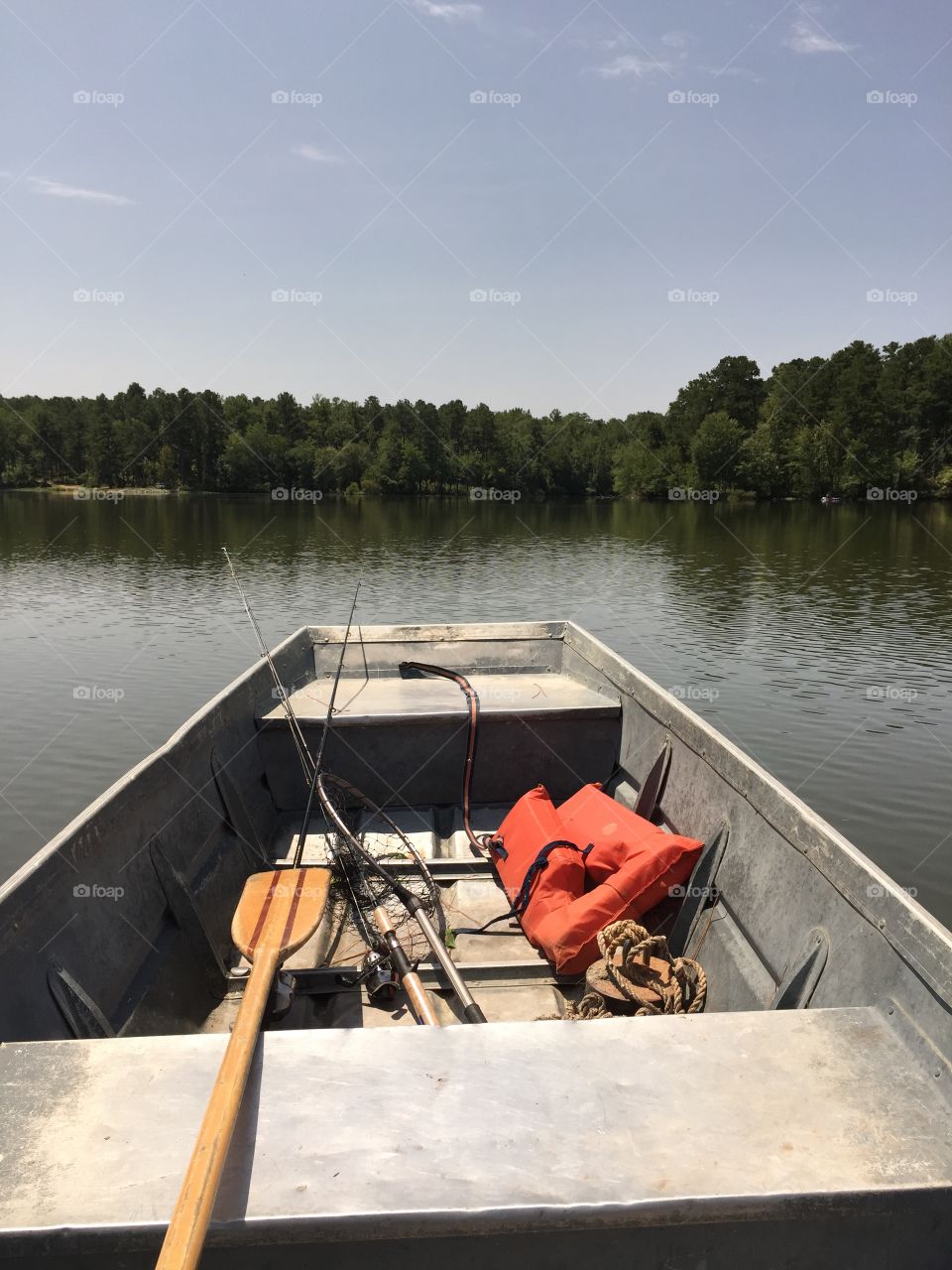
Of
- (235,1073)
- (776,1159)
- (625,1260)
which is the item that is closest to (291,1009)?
(235,1073)

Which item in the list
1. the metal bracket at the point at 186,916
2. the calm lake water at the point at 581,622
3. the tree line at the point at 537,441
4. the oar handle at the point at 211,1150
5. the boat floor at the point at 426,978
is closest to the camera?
the oar handle at the point at 211,1150

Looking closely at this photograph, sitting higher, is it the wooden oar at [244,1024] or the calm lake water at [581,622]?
the wooden oar at [244,1024]

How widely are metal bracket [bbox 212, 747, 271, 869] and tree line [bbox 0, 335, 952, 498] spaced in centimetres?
7835

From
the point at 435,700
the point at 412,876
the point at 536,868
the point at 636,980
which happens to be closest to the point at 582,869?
the point at 536,868

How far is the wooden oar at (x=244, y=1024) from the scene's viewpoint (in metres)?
1.64

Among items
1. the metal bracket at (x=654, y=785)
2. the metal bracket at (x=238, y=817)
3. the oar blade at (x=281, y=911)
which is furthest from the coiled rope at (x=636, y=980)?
the metal bracket at (x=238, y=817)

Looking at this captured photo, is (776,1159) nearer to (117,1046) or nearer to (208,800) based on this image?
(117,1046)

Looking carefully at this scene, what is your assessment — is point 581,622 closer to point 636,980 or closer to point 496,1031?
point 636,980

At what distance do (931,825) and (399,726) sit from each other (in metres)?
6.05

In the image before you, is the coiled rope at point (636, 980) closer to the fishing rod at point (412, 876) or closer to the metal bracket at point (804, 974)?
the metal bracket at point (804, 974)

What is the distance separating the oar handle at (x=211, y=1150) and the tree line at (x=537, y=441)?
264ft

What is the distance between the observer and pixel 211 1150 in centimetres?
184

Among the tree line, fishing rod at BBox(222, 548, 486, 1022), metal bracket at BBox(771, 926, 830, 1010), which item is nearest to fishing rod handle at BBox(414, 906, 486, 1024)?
fishing rod at BBox(222, 548, 486, 1022)

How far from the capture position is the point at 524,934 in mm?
4609
